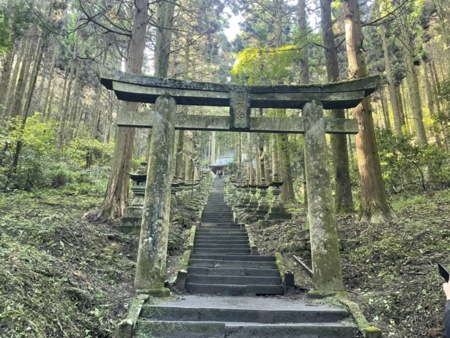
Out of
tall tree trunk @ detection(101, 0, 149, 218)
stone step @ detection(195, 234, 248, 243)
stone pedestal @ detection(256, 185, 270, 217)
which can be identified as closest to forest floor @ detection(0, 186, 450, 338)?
tall tree trunk @ detection(101, 0, 149, 218)

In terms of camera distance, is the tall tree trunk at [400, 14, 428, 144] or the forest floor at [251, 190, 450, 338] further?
the tall tree trunk at [400, 14, 428, 144]

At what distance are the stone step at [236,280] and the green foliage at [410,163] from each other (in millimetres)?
6706

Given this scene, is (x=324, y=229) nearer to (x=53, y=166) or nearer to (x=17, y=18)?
(x=17, y=18)

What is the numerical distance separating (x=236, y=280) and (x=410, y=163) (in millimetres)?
8251

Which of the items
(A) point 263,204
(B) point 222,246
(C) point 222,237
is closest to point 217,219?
(A) point 263,204

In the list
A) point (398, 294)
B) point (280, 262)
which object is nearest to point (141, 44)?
point (280, 262)

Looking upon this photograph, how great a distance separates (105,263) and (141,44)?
21.3 ft

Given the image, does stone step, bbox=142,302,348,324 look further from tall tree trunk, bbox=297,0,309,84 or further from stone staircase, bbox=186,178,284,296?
tall tree trunk, bbox=297,0,309,84

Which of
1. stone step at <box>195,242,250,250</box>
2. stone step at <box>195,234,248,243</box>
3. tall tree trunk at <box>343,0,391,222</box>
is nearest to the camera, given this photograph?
tall tree trunk at <box>343,0,391,222</box>

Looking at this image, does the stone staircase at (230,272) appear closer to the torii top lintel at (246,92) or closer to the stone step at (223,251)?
the stone step at (223,251)

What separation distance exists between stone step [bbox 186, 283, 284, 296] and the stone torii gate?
38.0 inches

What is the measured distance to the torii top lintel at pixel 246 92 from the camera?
536cm

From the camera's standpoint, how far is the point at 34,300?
341cm

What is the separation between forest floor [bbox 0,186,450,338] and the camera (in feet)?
11.3
